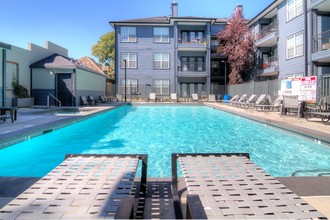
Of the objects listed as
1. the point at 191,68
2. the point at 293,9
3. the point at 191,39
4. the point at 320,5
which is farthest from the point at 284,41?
the point at 191,39

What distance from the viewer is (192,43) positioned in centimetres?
2720

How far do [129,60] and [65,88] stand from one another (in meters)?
10.9

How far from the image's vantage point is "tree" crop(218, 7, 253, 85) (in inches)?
976

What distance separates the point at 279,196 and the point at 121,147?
5587 millimetres

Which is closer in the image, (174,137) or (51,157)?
(51,157)

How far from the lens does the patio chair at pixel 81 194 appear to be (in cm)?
150

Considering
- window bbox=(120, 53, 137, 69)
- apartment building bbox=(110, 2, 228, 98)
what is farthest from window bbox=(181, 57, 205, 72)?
window bbox=(120, 53, 137, 69)

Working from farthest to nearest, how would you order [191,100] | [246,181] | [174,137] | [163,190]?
[191,100] < [174,137] < [163,190] < [246,181]

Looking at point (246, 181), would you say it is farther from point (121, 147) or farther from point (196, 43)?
point (196, 43)

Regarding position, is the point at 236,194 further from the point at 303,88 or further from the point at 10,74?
the point at 10,74

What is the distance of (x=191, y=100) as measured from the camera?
27172 mm

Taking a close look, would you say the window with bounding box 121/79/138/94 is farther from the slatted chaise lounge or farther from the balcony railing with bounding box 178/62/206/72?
the slatted chaise lounge

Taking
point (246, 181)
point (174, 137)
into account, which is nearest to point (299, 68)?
point (174, 137)

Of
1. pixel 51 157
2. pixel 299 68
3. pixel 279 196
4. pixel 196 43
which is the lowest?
pixel 51 157
